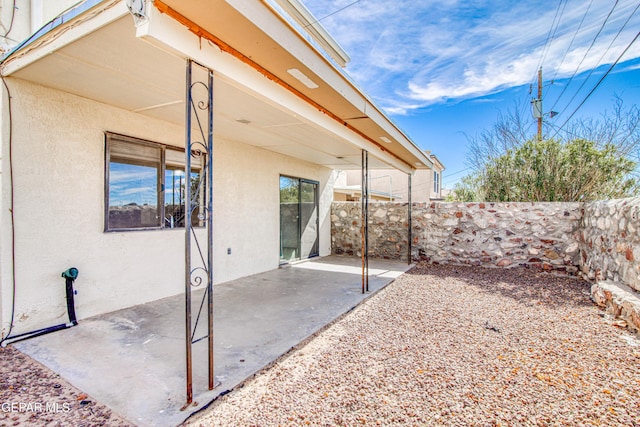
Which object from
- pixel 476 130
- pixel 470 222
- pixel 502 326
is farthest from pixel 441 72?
pixel 502 326

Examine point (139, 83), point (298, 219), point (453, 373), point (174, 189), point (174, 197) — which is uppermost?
point (139, 83)

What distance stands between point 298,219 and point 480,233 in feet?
13.7

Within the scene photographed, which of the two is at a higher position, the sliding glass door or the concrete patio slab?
the sliding glass door

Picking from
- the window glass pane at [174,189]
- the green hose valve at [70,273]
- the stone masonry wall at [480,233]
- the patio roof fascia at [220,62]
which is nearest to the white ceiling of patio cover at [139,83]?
the patio roof fascia at [220,62]

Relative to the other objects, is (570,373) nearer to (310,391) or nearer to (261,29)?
(310,391)

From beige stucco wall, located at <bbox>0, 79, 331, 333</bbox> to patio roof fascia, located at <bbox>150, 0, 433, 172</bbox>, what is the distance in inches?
94.4

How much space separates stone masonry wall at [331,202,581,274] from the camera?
258 inches

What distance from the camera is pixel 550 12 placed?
7.11 m

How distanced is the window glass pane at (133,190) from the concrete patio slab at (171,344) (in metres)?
1.15

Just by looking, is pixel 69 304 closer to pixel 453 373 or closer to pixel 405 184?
pixel 453 373

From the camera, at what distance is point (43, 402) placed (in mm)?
2207

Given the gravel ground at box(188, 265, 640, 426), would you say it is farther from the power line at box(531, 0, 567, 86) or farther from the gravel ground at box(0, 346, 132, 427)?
the power line at box(531, 0, 567, 86)

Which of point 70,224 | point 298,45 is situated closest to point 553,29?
point 298,45

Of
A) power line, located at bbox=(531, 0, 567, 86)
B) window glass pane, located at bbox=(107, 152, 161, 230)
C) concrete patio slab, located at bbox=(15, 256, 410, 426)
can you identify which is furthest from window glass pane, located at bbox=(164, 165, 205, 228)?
power line, located at bbox=(531, 0, 567, 86)
